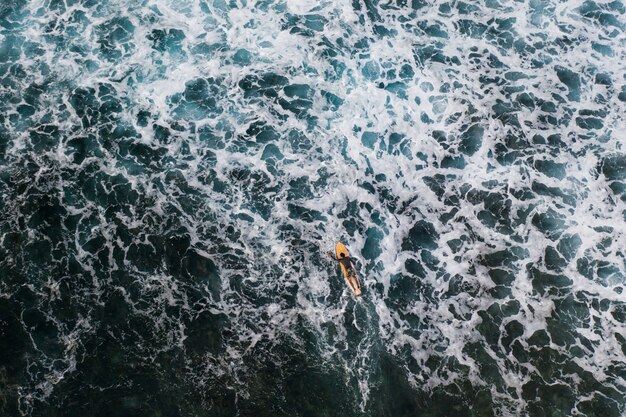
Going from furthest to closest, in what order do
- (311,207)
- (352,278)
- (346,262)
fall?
(311,207)
(346,262)
(352,278)

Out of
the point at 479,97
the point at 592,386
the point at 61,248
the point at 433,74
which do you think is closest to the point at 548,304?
the point at 592,386

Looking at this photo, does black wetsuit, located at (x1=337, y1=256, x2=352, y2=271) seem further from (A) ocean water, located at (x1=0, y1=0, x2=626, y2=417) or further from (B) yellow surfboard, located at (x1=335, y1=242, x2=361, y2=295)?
(A) ocean water, located at (x1=0, y1=0, x2=626, y2=417)

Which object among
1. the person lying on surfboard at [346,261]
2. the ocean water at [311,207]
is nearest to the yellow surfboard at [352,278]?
the person lying on surfboard at [346,261]

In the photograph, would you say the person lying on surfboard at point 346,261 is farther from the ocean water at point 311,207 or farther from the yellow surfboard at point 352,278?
the ocean water at point 311,207

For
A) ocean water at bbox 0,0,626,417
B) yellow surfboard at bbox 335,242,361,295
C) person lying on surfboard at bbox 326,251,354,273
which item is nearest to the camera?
ocean water at bbox 0,0,626,417

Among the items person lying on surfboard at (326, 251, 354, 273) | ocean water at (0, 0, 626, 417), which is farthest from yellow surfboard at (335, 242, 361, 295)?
ocean water at (0, 0, 626, 417)

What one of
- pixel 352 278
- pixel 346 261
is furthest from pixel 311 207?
pixel 352 278

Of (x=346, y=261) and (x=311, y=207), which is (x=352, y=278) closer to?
(x=346, y=261)

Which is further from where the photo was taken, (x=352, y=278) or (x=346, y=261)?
(x=346, y=261)

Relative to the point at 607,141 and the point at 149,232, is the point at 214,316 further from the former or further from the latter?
the point at 607,141
